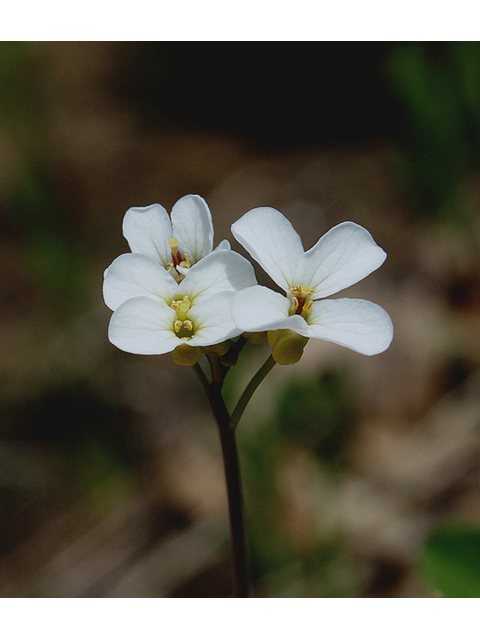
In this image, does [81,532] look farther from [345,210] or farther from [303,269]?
[345,210]

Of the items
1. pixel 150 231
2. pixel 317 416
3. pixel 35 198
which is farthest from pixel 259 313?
pixel 35 198

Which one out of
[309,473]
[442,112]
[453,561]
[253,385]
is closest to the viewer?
[253,385]

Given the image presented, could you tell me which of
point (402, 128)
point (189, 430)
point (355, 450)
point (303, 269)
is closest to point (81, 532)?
point (189, 430)

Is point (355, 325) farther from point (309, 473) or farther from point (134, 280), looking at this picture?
point (309, 473)

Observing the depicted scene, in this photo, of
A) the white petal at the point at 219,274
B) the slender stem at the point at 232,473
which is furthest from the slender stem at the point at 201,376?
the white petal at the point at 219,274

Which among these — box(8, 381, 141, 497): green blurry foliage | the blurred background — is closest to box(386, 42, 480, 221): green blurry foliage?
the blurred background

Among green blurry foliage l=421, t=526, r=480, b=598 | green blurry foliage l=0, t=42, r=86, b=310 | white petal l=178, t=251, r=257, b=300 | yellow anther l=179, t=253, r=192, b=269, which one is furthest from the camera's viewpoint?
green blurry foliage l=0, t=42, r=86, b=310

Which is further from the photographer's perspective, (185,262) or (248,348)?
(248,348)

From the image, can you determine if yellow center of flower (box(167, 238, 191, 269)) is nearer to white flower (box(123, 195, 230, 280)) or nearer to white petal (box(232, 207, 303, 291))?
white flower (box(123, 195, 230, 280))
